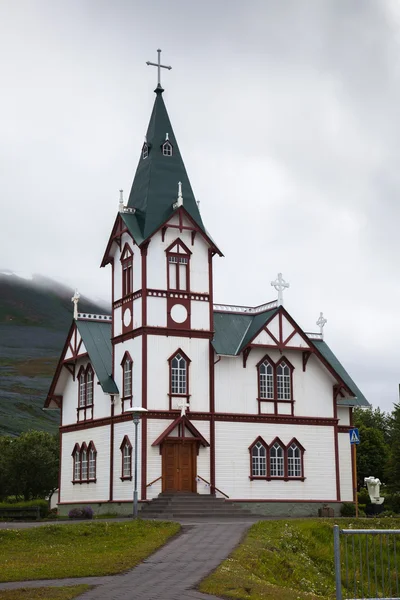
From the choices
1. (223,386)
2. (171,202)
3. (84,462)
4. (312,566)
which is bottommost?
(312,566)


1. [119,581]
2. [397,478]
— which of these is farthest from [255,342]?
[119,581]

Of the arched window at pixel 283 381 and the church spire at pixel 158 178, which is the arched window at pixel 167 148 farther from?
the arched window at pixel 283 381

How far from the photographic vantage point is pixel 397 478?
39.9m

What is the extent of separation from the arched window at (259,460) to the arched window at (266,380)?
2.37 m

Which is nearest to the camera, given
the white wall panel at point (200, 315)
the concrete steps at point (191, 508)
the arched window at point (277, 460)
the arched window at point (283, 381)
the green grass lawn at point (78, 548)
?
the green grass lawn at point (78, 548)

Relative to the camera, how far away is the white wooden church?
40.8m

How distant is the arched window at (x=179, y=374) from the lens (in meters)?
41.2

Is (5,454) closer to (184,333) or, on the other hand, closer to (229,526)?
(184,333)

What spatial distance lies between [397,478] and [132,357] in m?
13.2

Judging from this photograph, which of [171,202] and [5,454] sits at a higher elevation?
[171,202]

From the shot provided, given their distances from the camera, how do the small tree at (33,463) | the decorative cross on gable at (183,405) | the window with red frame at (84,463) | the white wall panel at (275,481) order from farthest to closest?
the small tree at (33,463)
the window with red frame at (84,463)
the white wall panel at (275,481)
the decorative cross on gable at (183,405)

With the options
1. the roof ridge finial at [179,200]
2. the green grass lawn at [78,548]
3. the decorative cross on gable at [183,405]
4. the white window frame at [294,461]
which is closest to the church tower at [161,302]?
the decorative cross on gable at [183,405]

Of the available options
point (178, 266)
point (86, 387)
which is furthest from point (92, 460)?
point (178, 266)

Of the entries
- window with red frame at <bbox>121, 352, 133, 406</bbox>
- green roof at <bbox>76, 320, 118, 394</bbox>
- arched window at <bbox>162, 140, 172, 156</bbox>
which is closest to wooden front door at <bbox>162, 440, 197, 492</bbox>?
window with red frame at <bbox>121, 352, 133, 406</bbox>
